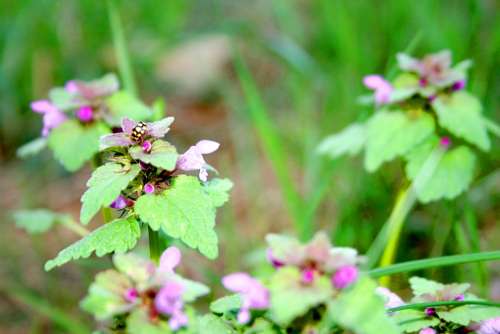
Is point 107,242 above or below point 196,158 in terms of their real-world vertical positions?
below

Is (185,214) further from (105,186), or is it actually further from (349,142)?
(349,142)

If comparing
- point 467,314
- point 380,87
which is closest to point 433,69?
point 380,87

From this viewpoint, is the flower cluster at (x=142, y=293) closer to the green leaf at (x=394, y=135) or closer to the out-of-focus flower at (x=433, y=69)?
the green leaf at (x=394, y=135)

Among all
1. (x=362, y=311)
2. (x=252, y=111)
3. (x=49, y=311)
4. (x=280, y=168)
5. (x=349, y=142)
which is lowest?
(x=362, y=311)

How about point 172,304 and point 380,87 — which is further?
point 380,87

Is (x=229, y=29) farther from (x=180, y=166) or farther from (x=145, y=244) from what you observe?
(x=180, y=166)

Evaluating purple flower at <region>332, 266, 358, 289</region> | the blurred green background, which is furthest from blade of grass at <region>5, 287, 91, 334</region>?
purple flower at <region>332, 266, 358, 289</region>
